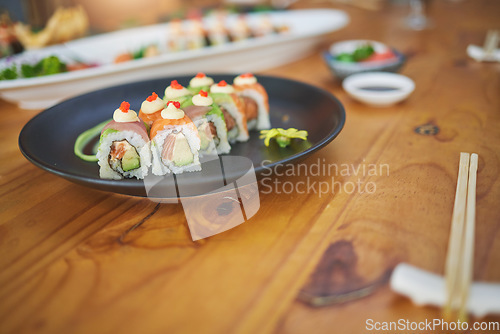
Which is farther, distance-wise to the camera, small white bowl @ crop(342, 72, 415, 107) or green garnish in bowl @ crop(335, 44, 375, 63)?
green garnish in bowl @ crop(335, 44, 375, 63)

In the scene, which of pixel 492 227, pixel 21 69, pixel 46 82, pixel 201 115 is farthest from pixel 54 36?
pixel 492 227

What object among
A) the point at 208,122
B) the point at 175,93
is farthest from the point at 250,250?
the point at 175,93

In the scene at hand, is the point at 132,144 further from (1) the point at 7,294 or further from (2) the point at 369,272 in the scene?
(2) the point at 369,272

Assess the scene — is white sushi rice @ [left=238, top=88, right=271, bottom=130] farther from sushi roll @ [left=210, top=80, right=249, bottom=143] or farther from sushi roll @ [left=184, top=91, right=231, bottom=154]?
sushi roll @ [left=184, top=91, right=231, bottom=154]

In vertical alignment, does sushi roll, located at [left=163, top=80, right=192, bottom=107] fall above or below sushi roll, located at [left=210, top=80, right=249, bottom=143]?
above

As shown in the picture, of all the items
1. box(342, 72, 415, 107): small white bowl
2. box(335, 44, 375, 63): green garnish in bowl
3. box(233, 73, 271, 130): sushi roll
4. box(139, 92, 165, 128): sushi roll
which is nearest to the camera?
box(139, 92, 165, 128): sushi roll

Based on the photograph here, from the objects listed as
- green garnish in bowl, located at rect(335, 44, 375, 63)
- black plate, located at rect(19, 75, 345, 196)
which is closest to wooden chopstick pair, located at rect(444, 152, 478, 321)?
black plate, located at rect(19, 75, 345, 196)

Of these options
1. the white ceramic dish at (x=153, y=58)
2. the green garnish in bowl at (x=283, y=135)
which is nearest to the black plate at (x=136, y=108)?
the green garnish in bowl at (x=283, y=135)
